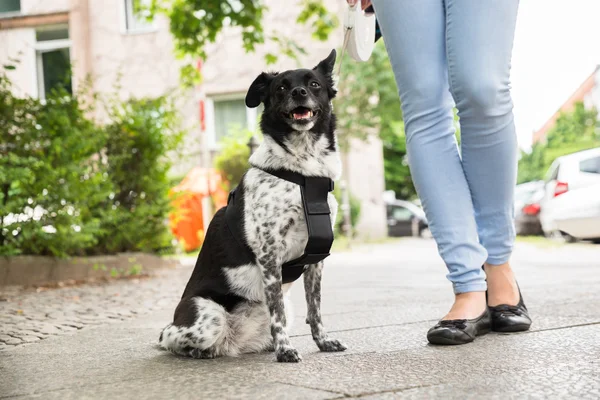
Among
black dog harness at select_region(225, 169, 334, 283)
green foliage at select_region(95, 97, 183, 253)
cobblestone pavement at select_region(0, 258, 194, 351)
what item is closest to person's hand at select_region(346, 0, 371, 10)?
black dog harness at select_region(225, 169, 334, 283)

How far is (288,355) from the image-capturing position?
2881 millimetres

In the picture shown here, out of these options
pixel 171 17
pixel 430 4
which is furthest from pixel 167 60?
pixel 430 4

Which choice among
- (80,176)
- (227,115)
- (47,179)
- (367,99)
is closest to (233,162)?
(227,115)

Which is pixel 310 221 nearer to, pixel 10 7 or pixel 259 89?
pixel 259 89

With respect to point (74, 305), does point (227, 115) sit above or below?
above

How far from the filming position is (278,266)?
304cm

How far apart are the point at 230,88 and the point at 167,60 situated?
6.45 feet

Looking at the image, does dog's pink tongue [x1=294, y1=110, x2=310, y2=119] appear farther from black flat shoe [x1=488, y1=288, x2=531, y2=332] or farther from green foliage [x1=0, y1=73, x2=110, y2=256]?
green foliage [x1=0, y1=73, x2=110, y2=256]

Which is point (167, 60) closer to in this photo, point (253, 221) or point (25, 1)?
point (25, 1)

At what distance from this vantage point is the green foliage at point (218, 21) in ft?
36.6

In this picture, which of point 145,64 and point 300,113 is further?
point 145,64

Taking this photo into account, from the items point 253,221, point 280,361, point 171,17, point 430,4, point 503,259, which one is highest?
point 171,17

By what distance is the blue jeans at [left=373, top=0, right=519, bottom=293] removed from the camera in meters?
2.98

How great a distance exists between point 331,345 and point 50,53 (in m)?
19.7
